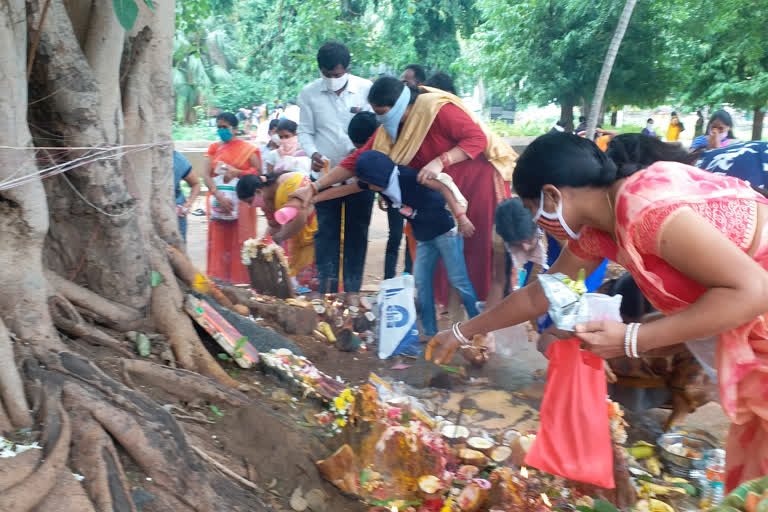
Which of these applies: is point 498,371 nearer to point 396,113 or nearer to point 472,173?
point 472,173

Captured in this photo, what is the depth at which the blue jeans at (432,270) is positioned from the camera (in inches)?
190

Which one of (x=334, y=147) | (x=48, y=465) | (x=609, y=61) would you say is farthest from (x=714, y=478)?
(x=609, y=61)

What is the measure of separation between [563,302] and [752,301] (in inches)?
20.9

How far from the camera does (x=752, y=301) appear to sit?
1.66 m

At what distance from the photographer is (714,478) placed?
9.98 feet

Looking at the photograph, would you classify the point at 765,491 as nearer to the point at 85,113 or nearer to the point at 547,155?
the point at 547,155

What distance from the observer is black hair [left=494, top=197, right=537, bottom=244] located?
430cm

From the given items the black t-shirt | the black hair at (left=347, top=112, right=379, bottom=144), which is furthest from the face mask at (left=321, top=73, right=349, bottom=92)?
the black t-shirt

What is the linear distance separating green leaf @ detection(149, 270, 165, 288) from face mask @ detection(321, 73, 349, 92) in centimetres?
290

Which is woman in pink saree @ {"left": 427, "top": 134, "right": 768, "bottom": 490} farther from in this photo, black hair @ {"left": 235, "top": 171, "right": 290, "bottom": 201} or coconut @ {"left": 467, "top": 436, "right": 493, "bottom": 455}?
black hair @ {"left": 235, "top": 171, "right": 290, "bottom": 201}

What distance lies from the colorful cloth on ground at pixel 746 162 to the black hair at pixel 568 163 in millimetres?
2426

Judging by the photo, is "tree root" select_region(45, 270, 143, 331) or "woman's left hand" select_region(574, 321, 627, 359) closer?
"woman's left hand" select_region(574, 321, 627, 359)

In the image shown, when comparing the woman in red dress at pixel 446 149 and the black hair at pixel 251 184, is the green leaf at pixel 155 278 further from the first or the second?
the black hair at pixel 251 184

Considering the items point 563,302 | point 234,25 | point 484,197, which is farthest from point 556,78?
point 234,25
